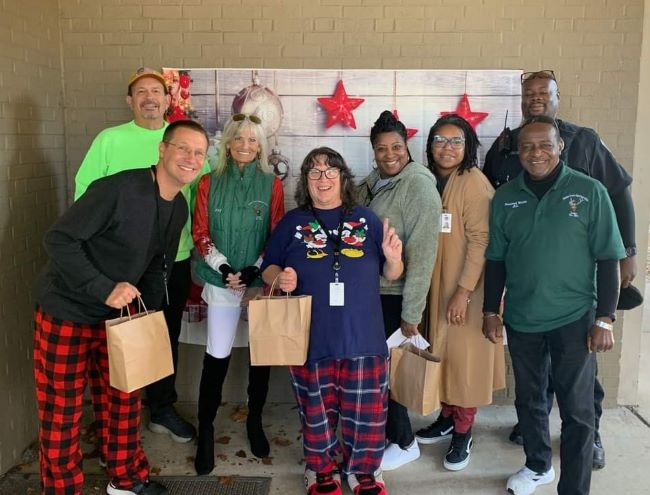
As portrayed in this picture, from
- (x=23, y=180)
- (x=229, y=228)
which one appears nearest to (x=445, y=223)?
(x=229, y=228)

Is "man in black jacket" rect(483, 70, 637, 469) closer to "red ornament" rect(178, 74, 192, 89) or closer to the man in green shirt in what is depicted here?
the man in green shirt

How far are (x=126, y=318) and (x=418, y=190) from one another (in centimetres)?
145

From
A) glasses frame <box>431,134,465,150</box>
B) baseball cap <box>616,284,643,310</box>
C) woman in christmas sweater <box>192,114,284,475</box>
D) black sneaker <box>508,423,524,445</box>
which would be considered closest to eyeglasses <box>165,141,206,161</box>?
woman in christmas sweater <box>192,114,284,475</box>

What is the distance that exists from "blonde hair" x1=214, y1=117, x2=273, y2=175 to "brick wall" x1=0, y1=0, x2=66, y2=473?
3.76 feet

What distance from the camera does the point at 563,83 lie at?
12.3 ft

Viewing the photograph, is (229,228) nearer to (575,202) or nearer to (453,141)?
(453,141)

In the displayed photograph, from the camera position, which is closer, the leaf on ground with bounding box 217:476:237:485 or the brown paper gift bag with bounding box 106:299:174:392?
the brown paper gift bag with bounding box 106:299:174:392

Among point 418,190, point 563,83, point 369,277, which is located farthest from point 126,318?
point 563,83

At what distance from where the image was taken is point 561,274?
2.53 meters

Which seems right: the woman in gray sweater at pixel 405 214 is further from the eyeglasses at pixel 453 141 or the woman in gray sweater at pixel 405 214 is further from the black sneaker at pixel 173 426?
the black sneaker at pixel 173 426

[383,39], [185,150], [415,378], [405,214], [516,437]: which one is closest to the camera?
[185,150]

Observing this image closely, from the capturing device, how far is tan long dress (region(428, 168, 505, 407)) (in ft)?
9.59

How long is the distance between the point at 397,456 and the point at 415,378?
0.70m

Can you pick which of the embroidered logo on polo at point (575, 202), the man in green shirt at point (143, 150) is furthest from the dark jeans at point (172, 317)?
the embroidered logo on polo at point (575, 202)
